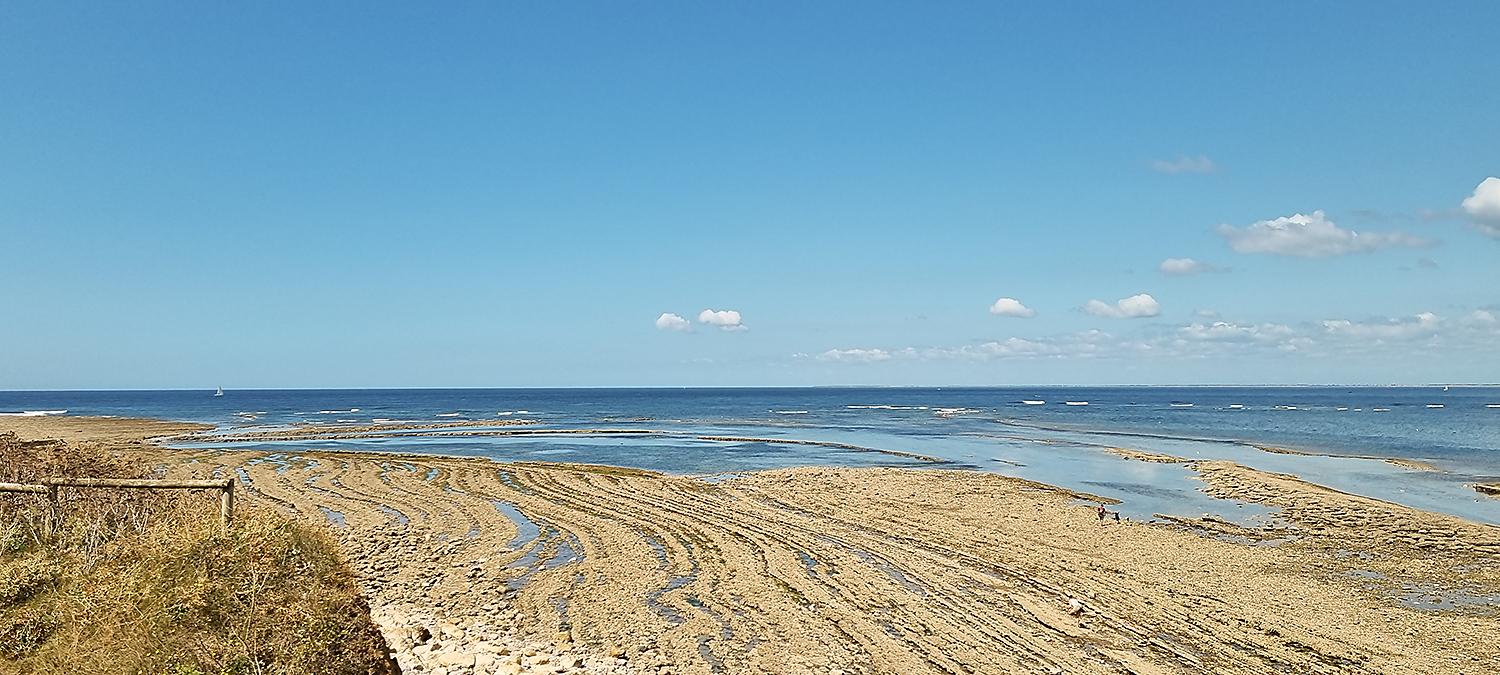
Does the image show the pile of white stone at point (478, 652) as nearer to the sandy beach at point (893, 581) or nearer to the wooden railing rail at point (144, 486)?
the sandy beach at point (893, 581)

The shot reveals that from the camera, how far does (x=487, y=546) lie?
69.1ft

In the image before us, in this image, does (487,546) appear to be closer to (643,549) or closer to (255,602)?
(643,549)

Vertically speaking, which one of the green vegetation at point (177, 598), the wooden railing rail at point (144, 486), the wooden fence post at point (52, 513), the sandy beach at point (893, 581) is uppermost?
the wooden railing rail at point (144, 486)

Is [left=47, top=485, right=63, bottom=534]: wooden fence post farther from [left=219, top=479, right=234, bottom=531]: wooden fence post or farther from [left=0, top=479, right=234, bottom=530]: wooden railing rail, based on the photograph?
[left=219, top=479, right=234, bottom=531]: wooden fence post

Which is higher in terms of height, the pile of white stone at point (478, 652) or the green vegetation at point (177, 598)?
the green vegetation at point (177, 598)

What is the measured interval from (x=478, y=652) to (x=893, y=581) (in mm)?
8974

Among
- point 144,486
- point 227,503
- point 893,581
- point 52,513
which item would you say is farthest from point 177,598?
point 893,581

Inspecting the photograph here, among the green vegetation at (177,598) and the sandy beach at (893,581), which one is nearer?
the green vegetation at (177,598)

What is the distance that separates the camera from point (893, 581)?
17.9 metres

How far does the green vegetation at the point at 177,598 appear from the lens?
9.33 m

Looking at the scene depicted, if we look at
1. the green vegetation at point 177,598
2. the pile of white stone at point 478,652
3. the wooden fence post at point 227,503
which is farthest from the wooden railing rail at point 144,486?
the pile of white stone at point 478,652

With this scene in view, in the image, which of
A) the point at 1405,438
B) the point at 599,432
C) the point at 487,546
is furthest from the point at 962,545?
the point at 1405,438

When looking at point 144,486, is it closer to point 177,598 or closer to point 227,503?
point 227,503

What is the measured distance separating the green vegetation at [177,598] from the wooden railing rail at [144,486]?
135 millimetres
